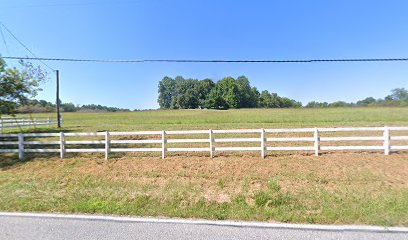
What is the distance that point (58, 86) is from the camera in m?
28.3

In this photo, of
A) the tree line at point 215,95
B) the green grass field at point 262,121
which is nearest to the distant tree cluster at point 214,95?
the tree line at point 215,95

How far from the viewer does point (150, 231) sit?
4223 mm

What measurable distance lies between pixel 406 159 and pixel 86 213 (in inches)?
378

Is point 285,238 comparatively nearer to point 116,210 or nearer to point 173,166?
A: point 116,210

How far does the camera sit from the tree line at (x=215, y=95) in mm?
95125

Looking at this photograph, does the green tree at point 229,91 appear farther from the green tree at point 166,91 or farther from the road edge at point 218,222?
the road edge at point 218,222

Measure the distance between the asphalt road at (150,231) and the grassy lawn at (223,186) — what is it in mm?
501

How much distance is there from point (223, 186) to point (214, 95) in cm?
9024

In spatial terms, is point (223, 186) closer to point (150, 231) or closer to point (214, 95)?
point (150, 231)

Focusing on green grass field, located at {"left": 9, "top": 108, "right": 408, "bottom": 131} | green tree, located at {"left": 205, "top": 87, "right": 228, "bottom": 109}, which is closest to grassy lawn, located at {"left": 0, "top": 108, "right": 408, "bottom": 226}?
green grass field, located at {"left": 9, "top": 108, "right": 408, "bottom": 131}

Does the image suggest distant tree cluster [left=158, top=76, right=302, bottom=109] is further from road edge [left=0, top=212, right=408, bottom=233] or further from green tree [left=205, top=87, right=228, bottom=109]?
road edge [left=0, top=212, right=408, bottom=233]

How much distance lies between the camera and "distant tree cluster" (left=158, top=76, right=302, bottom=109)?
313ft

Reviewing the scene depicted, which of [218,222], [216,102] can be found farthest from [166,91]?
[218,222]

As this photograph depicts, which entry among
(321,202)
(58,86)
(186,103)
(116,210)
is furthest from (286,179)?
(186,103)
